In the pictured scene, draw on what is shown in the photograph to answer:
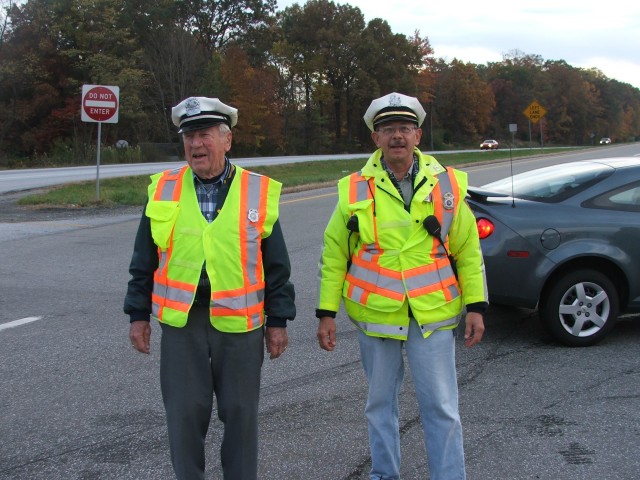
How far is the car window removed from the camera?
5645 millimetres

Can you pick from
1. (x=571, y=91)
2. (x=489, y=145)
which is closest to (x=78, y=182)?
(x=489, y=145)

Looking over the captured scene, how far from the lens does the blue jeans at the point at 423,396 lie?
2887 millimetres

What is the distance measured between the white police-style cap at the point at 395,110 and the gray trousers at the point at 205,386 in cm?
103

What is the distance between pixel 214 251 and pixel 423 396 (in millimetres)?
1060

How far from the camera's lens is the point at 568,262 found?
5.48 m

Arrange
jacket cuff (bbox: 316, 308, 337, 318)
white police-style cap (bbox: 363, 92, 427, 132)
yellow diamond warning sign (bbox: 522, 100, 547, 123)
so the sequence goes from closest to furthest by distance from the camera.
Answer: white police-style cap (bbox: 363, 92, 427, 132), jacket cuff (bbox: 316, 308, 337, 318), yellow diamond warning sign (bbox: 522, 100, 547, 123)

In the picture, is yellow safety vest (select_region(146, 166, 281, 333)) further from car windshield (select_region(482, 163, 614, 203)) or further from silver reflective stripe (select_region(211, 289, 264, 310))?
car windshield (select_region(482, 163, 614, 203))

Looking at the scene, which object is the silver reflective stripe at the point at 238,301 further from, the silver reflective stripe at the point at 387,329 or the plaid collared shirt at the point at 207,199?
the silver reflective stripe at the point at 387,329

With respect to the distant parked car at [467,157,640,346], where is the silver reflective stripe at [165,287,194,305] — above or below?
above

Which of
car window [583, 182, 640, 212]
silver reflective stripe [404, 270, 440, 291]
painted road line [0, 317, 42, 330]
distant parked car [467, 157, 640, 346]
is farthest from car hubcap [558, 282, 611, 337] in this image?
painted road line [0, 317, 42, 330]

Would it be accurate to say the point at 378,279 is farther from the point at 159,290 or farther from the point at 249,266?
the point at 159,290

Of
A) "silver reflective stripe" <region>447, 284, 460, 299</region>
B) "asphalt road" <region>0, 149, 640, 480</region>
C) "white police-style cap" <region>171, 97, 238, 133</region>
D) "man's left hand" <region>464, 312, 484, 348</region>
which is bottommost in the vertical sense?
"asphalt road" <region>0, 149, 640, 480</region>

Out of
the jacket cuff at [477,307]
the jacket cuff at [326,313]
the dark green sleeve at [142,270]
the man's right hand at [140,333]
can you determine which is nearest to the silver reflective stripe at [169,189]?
the dark green sleeve at [142,270]

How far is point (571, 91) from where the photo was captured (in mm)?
113375
